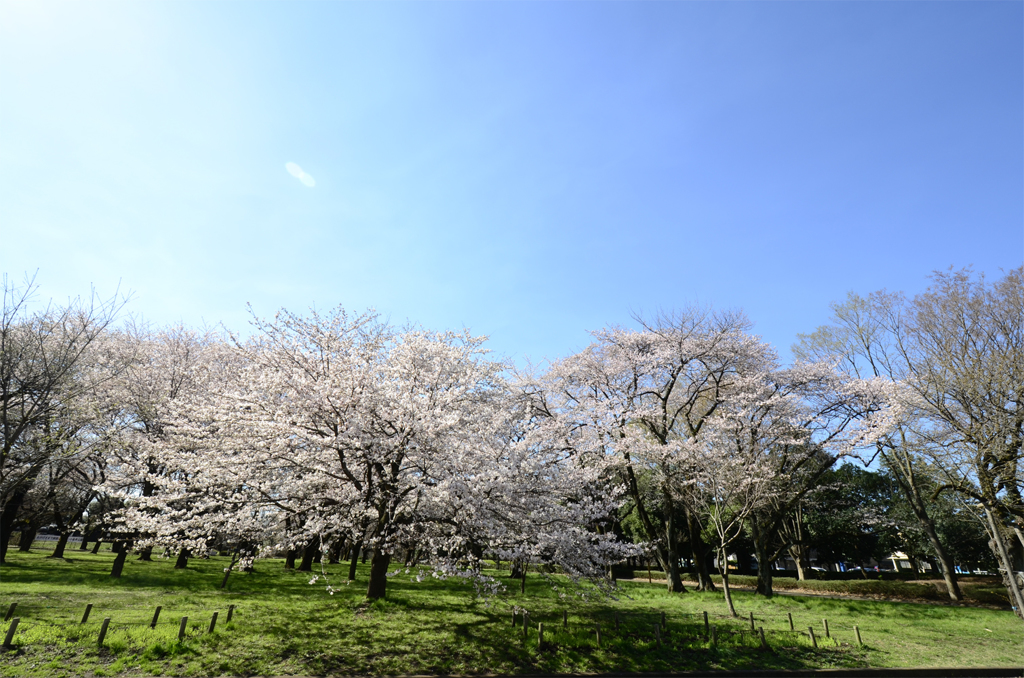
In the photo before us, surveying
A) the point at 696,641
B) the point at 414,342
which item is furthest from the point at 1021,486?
the point at 414,342

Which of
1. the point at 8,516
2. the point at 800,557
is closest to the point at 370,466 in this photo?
the point at 8,516

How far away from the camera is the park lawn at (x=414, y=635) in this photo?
9805 mm

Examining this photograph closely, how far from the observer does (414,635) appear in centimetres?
1201

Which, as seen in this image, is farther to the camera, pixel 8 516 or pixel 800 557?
pixel 800 557

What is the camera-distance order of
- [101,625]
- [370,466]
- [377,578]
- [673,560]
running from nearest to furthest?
[101,625] < [370,466] < [377,578] < [673,560]

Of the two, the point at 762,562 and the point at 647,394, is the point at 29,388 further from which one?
the point at 762,562

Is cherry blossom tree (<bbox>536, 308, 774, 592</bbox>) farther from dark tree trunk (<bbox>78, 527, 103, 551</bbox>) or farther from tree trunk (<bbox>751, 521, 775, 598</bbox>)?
dark tree trunk (<bbox>78, 527, 103, 551</bbox>)

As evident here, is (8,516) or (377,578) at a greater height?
(8,516)

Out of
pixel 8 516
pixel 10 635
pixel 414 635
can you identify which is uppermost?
pixel 8 516

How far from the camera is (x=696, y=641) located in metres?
13.0

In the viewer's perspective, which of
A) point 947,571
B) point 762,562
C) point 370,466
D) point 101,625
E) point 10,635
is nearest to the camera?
point 10,635

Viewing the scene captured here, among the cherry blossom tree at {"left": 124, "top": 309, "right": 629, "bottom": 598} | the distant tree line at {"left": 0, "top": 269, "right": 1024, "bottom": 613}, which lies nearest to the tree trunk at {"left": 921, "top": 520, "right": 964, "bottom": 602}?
the distant tree line at {"left": 0, "top": 269, "right": 1024, "bottom": 613}

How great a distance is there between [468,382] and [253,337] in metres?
6.40

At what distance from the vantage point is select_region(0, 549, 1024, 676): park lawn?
9.80 meters
